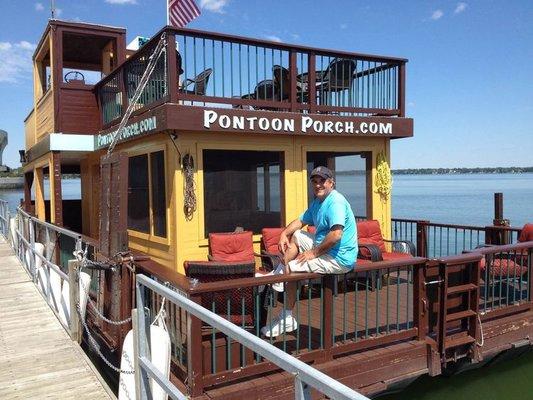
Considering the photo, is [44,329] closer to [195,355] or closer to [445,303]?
[195,355]

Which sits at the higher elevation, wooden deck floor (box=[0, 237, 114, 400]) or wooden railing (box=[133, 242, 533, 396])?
wooden railing (box=[133, 242, 533, 396])

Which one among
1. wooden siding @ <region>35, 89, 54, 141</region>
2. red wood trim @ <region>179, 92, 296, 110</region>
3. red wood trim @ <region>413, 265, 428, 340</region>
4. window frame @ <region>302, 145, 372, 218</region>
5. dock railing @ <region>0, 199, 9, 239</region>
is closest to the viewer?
red wood trim @ <region>413, 265, 428, 340</region>

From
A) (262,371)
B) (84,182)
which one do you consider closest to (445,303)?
(262,371)

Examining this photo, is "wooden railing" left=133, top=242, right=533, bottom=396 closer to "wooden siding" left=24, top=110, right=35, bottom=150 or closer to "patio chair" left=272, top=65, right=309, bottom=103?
"patio chair" left=272, top=65, right=309, bottom=103

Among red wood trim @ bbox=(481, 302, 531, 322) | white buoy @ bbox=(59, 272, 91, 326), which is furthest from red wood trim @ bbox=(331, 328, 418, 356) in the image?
white buoy @ bbox=(59, 272, 91, 326)

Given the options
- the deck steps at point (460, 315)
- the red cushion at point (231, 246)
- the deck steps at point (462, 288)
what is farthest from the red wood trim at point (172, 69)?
the deck steps at point (460, 315)

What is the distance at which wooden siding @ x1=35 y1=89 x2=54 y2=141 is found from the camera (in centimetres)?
946

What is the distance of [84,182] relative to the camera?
12.3 metres

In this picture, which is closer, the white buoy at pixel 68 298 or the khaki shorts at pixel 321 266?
the khaki shorts at pixel 321 266

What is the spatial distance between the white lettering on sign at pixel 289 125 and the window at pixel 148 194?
985 mm

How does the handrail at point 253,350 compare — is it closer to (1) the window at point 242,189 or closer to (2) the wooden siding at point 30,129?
(1) the window at point 242,189

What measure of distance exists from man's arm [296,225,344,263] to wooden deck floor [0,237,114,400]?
1939 millimetres

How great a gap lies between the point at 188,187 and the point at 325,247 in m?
2.83

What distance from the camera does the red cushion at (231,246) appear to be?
6.35 meters
